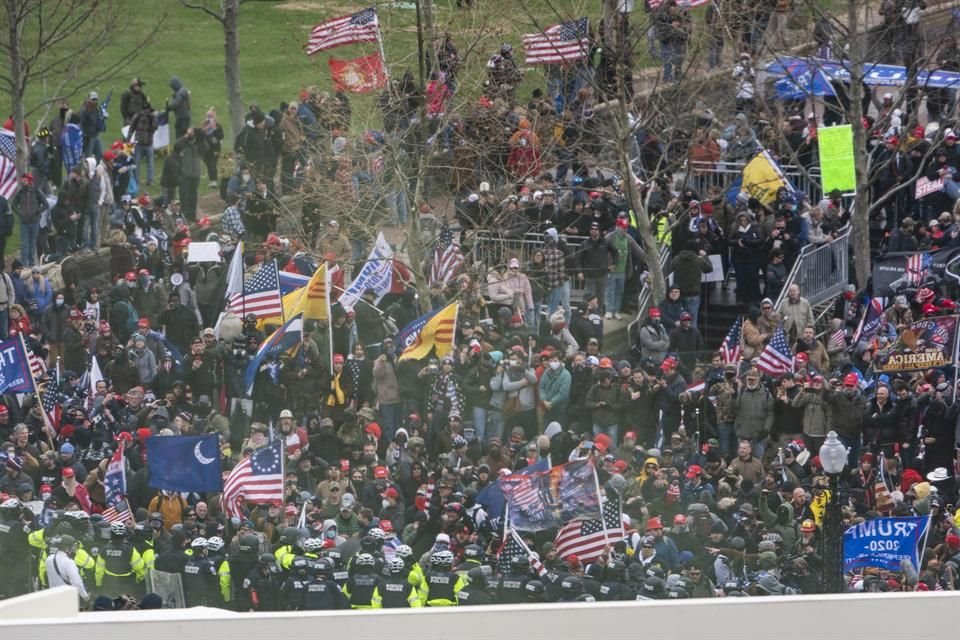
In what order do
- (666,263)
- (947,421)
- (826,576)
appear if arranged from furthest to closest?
(666,263) < (947,421) < (826,576)

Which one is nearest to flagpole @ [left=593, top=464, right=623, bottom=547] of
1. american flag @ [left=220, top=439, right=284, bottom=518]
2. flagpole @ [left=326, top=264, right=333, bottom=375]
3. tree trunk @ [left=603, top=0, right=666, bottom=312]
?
american flag @ [left=220, top=439, right=284, bottom=518]

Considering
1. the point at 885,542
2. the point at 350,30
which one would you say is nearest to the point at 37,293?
the point at 350,30

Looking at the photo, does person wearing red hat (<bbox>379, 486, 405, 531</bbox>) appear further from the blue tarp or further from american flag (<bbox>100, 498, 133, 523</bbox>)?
the blue tarp

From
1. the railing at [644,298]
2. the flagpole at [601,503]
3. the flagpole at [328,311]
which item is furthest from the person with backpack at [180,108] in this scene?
the flagpole at [601,503]

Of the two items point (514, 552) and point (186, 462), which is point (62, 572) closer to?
point (186, 462)

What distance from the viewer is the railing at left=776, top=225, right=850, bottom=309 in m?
28.5

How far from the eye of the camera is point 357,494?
75.8ft

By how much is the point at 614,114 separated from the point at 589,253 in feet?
6.18

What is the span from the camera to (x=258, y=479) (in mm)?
22203

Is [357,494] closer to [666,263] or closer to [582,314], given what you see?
[582,314]

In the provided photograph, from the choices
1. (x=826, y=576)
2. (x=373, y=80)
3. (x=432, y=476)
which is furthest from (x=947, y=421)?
(x=373, y=80)

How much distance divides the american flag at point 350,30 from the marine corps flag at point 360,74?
0.93 feet

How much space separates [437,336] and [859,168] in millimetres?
7045

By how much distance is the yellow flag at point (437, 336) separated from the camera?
25.1 metres
